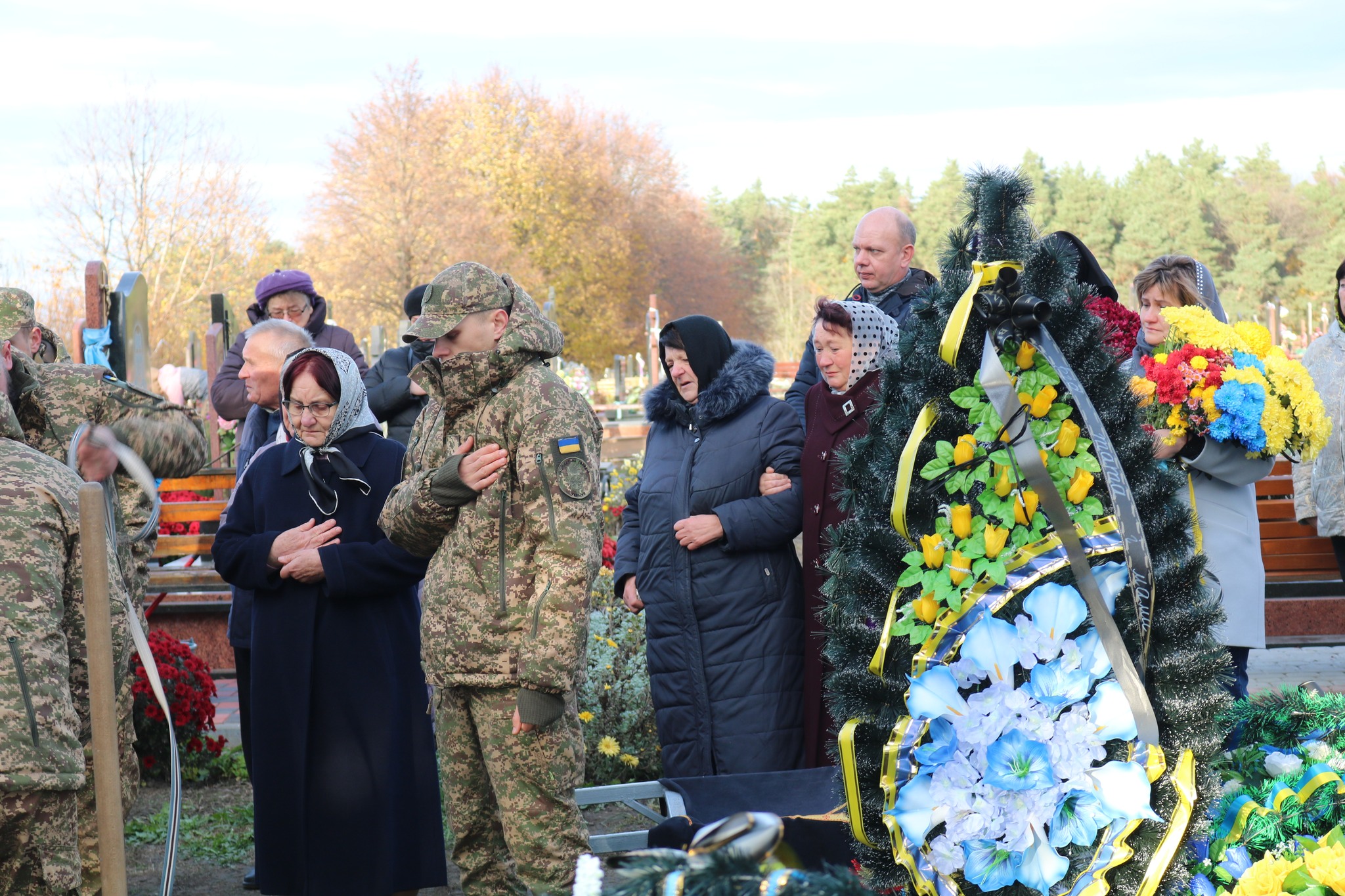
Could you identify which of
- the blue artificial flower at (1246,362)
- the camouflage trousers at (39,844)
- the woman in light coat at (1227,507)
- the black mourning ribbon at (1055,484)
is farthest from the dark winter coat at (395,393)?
the black mourning ribbon at (1055,484)

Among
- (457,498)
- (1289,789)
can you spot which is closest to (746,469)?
(457,498)

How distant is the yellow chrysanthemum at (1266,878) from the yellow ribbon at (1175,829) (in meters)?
0.26

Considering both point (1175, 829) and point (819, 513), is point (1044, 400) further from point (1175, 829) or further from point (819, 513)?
point (819, 513)

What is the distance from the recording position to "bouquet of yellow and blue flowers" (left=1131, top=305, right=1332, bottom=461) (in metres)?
3.65

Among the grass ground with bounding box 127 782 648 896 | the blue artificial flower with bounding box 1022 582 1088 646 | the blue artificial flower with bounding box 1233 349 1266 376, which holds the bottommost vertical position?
the grass ground with bounding box 127 782 648 896

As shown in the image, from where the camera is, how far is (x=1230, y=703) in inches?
86.4

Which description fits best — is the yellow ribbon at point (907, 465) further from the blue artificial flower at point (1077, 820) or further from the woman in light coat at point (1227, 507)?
the woman in light coat at point (1227, 507)

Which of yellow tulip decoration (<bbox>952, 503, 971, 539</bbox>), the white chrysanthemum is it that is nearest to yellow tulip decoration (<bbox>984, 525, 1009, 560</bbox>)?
yellow tulip decoration (<bbox>952, 503, 971, 539</bbox>)

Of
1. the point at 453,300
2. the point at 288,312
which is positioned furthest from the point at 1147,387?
the point at 288,312

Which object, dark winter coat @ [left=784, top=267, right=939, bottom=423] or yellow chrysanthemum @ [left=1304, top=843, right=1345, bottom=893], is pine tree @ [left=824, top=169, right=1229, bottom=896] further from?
dark winter coat @ [left=784, top=267, right=939, bottom=423]

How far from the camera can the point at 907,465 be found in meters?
2.24

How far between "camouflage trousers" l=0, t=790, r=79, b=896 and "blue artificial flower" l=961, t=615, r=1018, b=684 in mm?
1967

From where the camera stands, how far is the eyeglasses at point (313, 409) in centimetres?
378

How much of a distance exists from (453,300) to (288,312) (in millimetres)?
2328
